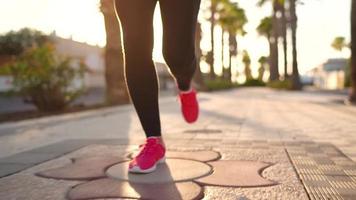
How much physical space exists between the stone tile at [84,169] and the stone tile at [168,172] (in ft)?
0.26

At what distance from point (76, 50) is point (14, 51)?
20.4 feet

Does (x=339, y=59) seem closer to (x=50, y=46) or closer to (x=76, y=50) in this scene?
(x=76, y=50)

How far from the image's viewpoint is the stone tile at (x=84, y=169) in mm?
2545

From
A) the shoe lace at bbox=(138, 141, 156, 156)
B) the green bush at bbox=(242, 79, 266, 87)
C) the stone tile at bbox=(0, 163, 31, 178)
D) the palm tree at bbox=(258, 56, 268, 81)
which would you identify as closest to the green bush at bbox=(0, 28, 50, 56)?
the green bush at bbox=(242, 79, 266, 87)

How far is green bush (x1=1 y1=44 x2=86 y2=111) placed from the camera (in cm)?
967

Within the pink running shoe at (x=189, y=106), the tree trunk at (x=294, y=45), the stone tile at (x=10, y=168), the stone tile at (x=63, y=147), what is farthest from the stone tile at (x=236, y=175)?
the tree trunk at (x=294, y=45)

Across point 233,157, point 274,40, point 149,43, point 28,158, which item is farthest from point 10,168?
point 274,40

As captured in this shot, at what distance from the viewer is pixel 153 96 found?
2.78 metres

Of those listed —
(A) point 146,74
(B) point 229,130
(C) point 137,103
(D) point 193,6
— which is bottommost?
(B) point 229,130

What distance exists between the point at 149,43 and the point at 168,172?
2.60 ft

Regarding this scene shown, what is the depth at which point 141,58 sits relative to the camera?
2.72 m

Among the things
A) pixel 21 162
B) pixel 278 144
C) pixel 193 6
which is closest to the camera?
pixel 193 6

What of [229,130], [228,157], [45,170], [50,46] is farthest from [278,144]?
[50,46]

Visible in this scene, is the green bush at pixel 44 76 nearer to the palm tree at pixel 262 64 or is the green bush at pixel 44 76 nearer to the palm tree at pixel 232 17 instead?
the palm tree at pixel 232 17
